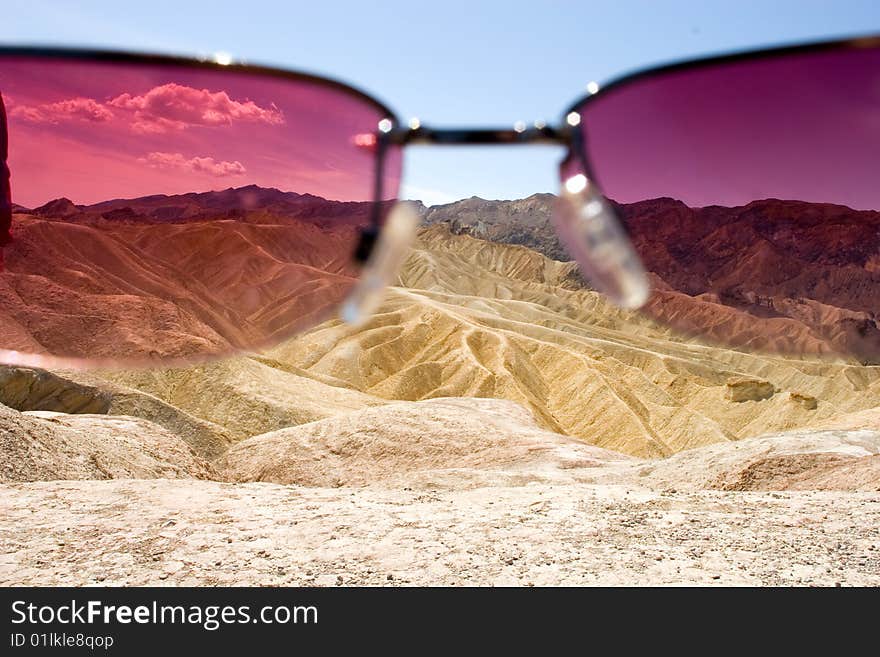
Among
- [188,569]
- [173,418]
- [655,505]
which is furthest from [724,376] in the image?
[188,569]

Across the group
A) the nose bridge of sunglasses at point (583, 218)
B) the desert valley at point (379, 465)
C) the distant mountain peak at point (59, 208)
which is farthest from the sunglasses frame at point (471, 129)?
the distant mountain peak at point (59, 208)

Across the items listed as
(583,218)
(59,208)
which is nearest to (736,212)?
(583,218)

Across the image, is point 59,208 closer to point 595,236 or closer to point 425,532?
point 595,236

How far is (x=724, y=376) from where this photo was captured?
41.3 meters

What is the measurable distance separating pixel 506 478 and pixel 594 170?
6438 millimetres

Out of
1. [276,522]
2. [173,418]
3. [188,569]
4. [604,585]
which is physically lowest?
[604,585]

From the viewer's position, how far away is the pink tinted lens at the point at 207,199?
1.97 m

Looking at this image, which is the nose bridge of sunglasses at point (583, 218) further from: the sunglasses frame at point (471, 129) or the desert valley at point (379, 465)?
the desert valley at point (379, 465)

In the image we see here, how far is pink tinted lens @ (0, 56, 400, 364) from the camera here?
1.97 meters

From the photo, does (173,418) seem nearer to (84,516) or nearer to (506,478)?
(506,478)

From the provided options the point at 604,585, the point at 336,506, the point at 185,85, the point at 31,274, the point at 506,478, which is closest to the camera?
the point at 185,85

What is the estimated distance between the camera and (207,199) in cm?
223

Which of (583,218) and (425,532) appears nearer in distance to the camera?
(583,218)

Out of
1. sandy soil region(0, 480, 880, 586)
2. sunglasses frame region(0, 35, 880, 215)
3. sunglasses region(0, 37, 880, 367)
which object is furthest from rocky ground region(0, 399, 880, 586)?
sunglasses frame region(0, 35, 880, 215)
